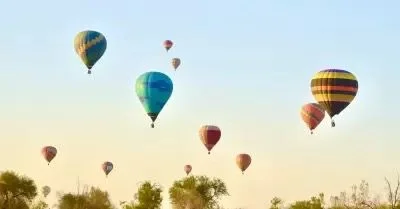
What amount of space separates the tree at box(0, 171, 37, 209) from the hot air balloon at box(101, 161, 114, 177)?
1759cm

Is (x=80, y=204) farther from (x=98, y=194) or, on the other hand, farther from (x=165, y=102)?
(x=165, y=102)

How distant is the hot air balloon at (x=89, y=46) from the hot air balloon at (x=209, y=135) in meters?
20.2

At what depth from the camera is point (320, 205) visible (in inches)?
5153

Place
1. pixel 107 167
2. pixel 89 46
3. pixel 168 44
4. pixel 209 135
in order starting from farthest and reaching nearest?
pixel 107 167 → pixel 168 44 → pixel 209 135 → pixel 89 46

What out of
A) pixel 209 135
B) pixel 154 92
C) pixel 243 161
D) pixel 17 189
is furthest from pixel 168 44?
pixel 154 92

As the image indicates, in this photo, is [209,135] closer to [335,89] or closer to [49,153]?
[49,153]

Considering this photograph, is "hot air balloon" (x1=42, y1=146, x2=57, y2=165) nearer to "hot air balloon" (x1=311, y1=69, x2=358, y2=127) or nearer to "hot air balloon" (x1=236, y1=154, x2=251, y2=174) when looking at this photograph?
"hot air balloon" (x1=236, y1=154, x2=251, y2=174)

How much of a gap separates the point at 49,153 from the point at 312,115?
39.6 m

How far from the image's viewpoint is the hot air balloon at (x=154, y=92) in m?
85.9


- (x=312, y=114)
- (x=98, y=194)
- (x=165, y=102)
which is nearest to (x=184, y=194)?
(x=98, y=194)

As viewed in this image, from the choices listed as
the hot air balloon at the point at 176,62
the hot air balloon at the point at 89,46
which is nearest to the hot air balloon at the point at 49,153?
the hot air balloon at the point at 176,62

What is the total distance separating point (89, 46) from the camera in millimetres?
91688

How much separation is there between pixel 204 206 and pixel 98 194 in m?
21.3

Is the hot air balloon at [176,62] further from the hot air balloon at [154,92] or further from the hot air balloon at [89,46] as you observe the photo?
the hot air balloon at [154,92]
